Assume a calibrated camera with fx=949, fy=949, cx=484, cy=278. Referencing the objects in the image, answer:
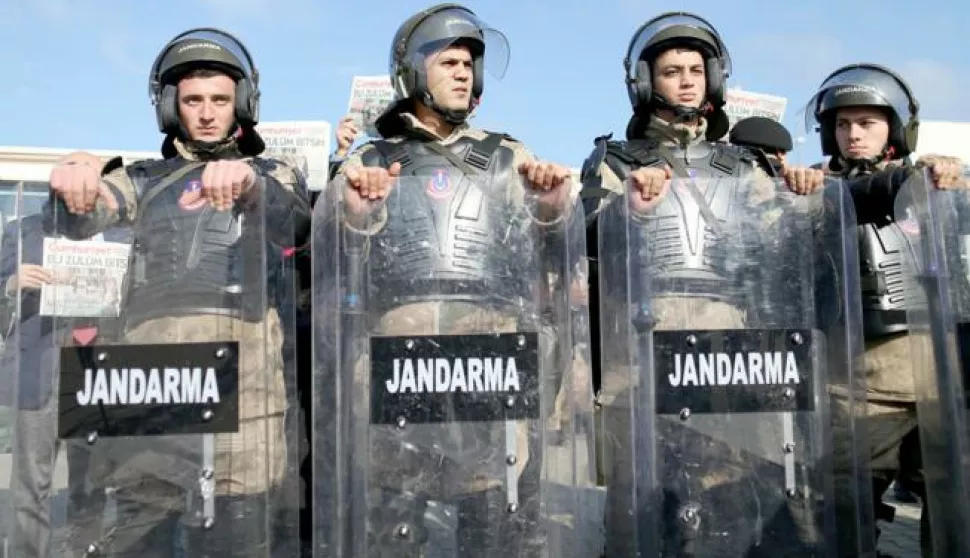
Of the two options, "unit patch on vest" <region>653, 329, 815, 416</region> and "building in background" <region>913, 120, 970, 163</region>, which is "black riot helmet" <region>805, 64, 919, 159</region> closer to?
"unit patch on vest" <region>653, 329, 815, 416</region>

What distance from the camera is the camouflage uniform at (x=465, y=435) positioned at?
9.59 ft

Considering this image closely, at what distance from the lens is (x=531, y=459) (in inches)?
117

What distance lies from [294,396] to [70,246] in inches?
32.9

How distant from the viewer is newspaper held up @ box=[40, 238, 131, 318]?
2916 millimetres

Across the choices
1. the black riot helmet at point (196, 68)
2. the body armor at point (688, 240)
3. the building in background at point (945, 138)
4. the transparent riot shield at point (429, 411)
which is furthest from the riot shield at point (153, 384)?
the building in background at point (945, 138)

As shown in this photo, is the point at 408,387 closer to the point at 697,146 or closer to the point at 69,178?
the point at 69,178

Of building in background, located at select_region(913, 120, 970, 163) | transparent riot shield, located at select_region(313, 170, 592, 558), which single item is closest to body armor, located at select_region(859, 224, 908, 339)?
transparent riot shield, located at select_region(313, 170, 592, 558)

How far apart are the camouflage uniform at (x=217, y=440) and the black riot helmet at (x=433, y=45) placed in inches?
38.3

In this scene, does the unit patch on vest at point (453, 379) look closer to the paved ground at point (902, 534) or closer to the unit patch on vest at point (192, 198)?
the unit patch on vest at point (192, 198)

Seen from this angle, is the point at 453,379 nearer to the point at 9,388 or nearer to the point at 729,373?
the point at 729,373

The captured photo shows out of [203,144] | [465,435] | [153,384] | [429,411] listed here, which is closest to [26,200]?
[153,384]

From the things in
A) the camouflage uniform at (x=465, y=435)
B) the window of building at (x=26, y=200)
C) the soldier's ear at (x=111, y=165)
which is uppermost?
the soldier's ear at (x=111, y=165)

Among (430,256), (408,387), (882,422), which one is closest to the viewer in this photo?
(408,387)

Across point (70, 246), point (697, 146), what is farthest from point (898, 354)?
point (70, 246)
